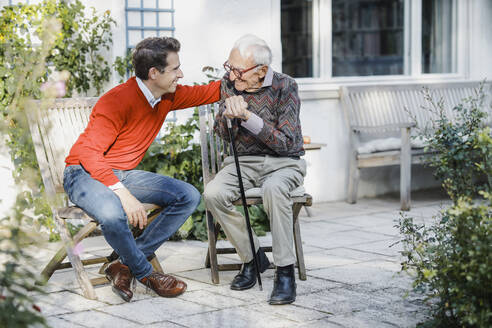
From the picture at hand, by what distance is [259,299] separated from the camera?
A: 3602 mm

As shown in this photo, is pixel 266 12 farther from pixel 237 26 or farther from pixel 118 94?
pixel 118 94

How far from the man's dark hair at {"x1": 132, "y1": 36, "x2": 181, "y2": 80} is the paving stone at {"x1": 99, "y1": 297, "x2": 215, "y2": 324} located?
116cm

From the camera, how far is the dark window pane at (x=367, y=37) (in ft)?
25.0

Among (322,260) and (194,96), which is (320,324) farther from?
(194,96)

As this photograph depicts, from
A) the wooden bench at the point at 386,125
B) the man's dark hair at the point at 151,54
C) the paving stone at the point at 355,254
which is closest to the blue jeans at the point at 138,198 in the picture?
the man's dark hair at the point at 151,54

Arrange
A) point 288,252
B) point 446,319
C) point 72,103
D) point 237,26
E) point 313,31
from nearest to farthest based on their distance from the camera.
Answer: point 446,319
point 288,252
point 72,103
point 237,26
point 313,31

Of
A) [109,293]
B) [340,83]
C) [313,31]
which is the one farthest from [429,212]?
[109,293]

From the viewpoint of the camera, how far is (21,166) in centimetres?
496

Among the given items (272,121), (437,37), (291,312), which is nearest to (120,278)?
(291,312)

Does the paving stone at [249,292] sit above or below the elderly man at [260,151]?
below

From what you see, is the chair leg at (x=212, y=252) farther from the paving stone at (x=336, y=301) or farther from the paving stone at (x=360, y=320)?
the paving stone at (x=360, y=320)

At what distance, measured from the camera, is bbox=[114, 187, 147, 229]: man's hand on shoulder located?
3.51 m

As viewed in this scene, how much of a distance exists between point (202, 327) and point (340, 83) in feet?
14.3

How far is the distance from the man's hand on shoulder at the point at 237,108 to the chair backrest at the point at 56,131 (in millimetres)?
920
